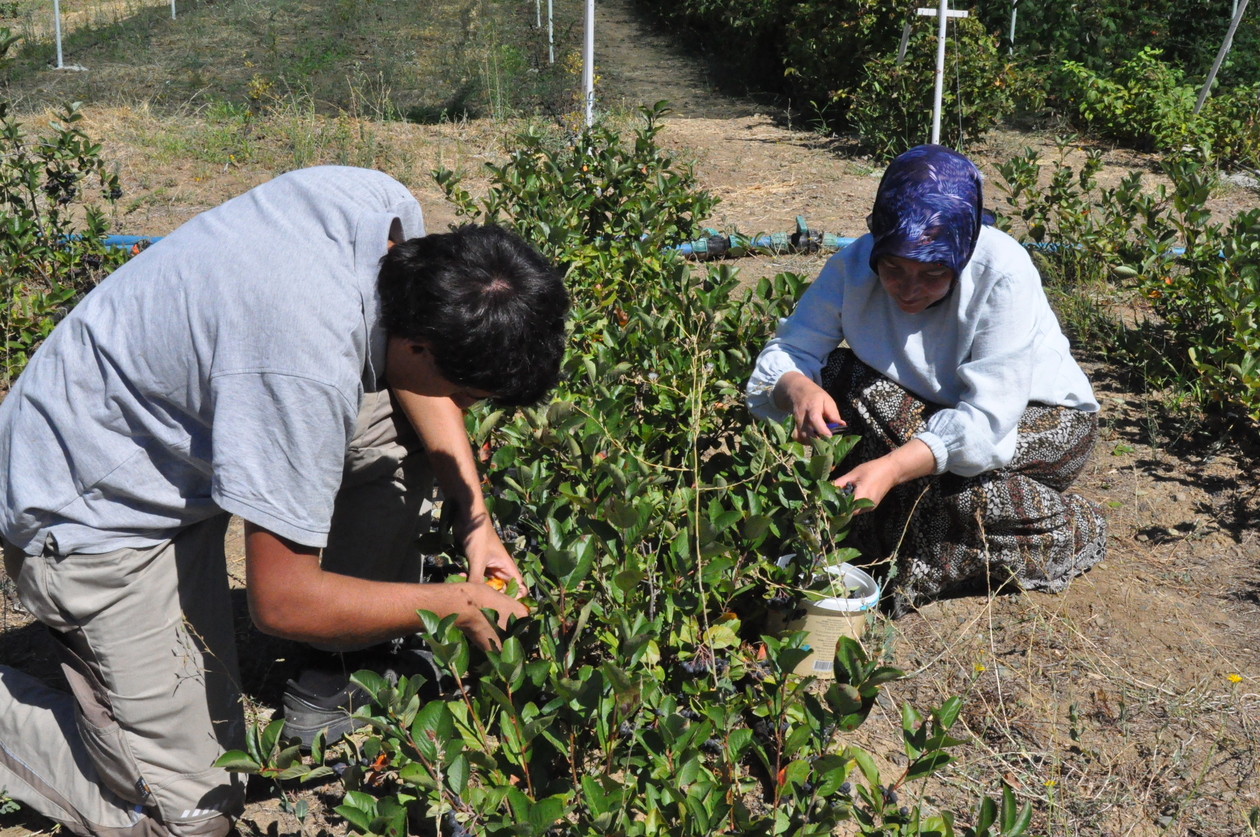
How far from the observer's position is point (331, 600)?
5.59ft

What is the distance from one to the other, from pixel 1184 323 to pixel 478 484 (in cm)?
284

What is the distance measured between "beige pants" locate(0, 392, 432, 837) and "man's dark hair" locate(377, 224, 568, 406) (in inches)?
21.8

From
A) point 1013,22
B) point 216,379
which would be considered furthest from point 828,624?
point 1013,22

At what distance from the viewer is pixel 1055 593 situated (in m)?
2.74

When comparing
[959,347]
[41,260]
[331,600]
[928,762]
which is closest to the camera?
[928,762]

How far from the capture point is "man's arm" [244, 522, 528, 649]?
1658mm

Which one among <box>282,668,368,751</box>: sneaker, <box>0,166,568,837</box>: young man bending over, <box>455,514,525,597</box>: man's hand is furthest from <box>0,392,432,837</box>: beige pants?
<box>455,514,525,597</box>: man's hand

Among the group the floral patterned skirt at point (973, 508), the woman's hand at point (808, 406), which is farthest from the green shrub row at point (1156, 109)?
the woman's hand at point (808, 406)

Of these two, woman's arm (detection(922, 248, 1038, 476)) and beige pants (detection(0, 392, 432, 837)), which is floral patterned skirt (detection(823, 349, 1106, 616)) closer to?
woman's arm (detection(922, 248, 1038, 476))

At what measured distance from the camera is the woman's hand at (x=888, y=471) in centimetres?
217

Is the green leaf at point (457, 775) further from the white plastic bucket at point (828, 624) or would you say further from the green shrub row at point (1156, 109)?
the green shrub row at point (1156, 109)

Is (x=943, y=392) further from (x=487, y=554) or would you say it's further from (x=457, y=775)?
(x=457, y=775)

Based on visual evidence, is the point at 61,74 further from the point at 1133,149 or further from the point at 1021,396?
the point at 1021,396

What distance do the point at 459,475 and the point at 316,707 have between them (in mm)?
654
